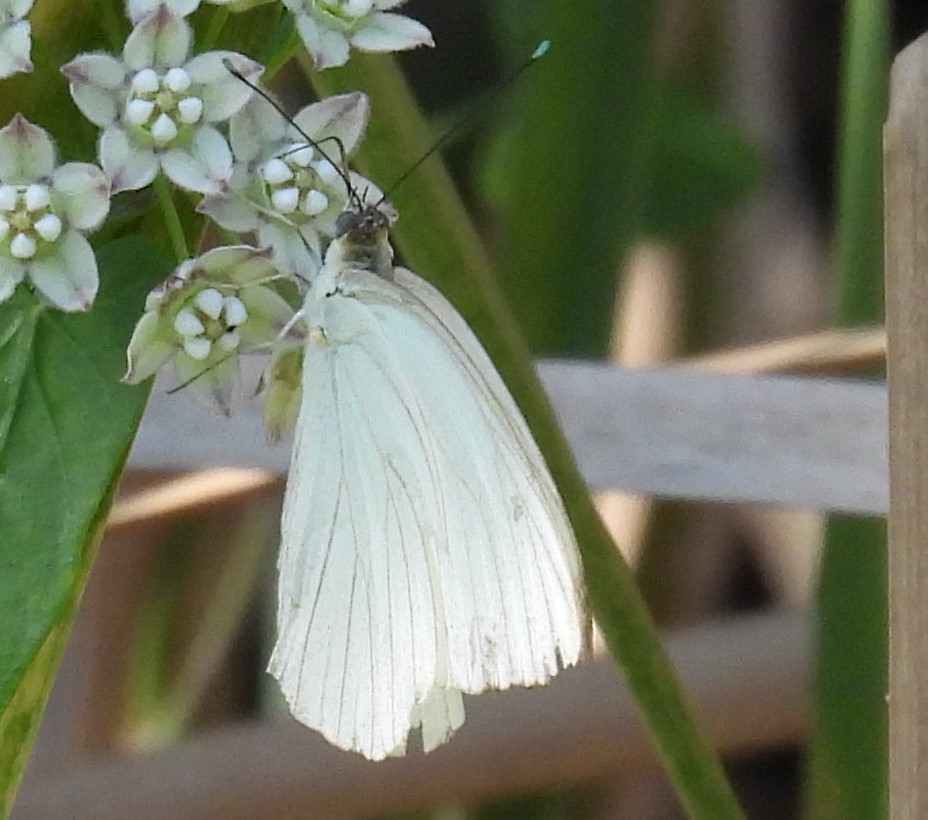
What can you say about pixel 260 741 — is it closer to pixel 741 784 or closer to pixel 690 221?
pixel 690 221

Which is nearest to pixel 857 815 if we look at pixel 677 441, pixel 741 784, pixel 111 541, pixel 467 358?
pixel 677 441

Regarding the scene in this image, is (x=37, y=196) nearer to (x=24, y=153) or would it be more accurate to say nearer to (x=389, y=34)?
(x=24, y=153)

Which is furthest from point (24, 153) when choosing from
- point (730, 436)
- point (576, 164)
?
point (576, 164)

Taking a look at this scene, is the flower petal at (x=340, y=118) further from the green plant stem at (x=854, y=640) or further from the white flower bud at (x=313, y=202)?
the green plant stem at (x=854, y=640)

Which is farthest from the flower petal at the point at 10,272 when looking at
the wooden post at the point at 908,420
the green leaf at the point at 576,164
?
the green leaf at the point at 576,164

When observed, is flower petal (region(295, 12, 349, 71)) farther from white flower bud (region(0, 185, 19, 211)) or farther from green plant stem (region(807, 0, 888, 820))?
green plant stem (region(807, 0, 888, 820))

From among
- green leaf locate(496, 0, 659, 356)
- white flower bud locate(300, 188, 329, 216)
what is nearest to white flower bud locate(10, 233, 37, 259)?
white flower bud locate(300, 188, 329, 216)
